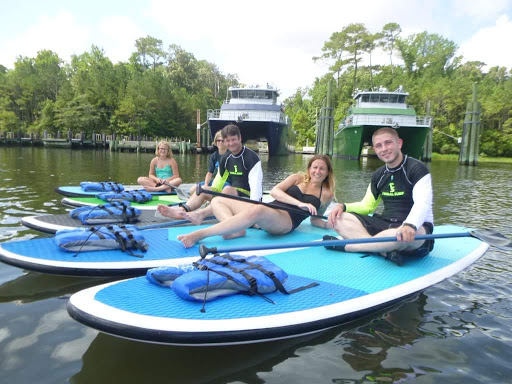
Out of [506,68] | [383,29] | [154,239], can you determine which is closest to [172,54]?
[383,29]

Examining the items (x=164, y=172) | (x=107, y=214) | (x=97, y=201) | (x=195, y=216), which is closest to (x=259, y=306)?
(x=195, y=216)

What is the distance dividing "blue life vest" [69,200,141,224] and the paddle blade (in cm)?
475

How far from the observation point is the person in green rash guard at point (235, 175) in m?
5.06

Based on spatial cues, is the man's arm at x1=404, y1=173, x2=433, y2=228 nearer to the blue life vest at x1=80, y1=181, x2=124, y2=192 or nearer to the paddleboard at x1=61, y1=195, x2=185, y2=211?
the paddleboard at x1=61, y1=195, x2=185, y2=211

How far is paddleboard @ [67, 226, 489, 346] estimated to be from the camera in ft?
7.94

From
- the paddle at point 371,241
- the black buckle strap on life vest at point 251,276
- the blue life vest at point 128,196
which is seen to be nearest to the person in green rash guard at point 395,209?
the paddle at point 371,241

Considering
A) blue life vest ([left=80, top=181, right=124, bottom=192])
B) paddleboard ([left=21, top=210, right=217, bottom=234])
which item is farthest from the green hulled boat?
paddleboard ([left=21, top=210, right=217, bottom=234])

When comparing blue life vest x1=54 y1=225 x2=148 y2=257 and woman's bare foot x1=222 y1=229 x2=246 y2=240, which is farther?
woman's bare foot x1=222 y1=229 x2=246 y2=240

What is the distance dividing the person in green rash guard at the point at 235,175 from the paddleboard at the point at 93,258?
638mm

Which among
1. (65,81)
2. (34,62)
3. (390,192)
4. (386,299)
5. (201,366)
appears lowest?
(201,366)

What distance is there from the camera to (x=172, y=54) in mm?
65000

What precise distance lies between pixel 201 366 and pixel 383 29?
2381 inches

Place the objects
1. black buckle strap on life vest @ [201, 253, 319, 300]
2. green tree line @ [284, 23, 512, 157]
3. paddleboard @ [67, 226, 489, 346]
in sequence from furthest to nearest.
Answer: green tree line @ [284, 23, 512, 157] → black buckle strap on life vest @ [201, 253, 319, 300] → paddleboard @ [67, 226, 489, 346]

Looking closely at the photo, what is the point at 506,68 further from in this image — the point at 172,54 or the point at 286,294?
the point at 286,294
